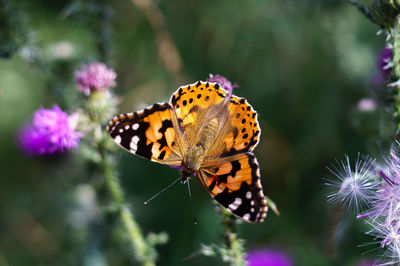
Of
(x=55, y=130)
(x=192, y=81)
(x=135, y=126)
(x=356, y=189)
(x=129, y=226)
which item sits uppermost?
(x=192, y=81)

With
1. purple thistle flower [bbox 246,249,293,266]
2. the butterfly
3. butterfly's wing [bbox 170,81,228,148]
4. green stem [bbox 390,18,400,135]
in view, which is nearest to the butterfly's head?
the butterfly

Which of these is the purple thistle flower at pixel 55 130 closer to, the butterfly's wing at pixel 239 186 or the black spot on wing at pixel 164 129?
the black spot on wing at pixel 164 129

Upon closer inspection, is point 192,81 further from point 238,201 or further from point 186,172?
point 238,201

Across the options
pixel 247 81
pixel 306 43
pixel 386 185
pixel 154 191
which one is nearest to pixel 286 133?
pixel 247 81

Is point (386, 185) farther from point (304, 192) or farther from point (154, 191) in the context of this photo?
point (154, 191)

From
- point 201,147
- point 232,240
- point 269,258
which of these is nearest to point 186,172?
point 201,147

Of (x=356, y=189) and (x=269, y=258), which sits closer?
(x=356, y=189)

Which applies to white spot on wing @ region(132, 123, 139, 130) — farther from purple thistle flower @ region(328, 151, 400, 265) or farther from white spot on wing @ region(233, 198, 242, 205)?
purple thistle flower @ region(328, 151, 400, 265)
